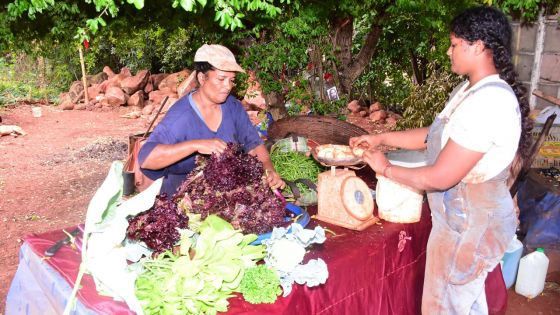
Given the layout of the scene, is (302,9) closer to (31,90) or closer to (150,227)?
(150,227)

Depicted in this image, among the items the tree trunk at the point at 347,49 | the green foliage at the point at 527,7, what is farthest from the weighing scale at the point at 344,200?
the tree trunk at the point at 347,49

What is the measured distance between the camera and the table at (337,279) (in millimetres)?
2090

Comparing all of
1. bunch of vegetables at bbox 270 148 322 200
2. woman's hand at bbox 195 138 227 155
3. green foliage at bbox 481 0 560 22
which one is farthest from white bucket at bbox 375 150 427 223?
green foliage at bbox 481 0 560 22

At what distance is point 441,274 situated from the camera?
2.45m

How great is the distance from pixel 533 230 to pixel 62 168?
7.40 metres

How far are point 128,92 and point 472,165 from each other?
14289mm

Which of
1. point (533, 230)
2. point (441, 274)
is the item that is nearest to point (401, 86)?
point (533, 230)

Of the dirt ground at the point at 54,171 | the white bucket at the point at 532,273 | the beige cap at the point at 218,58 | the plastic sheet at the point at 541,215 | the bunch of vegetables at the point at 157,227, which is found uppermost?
the beige cap at the point at 218,58

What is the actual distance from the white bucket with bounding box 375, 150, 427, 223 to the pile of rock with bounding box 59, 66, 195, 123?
11485mm

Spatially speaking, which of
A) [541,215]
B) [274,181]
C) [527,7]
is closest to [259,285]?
[274,181]

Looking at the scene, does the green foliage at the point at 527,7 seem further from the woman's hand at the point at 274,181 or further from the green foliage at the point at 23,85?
the green foliage at the point at 23,85

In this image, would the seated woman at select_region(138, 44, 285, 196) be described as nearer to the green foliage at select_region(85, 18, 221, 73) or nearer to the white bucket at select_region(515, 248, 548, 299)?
the white bucket at select_region(515, 248, 548, 299)

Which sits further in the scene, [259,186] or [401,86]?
[401,86]

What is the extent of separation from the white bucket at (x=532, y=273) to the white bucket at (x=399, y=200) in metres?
2.00
